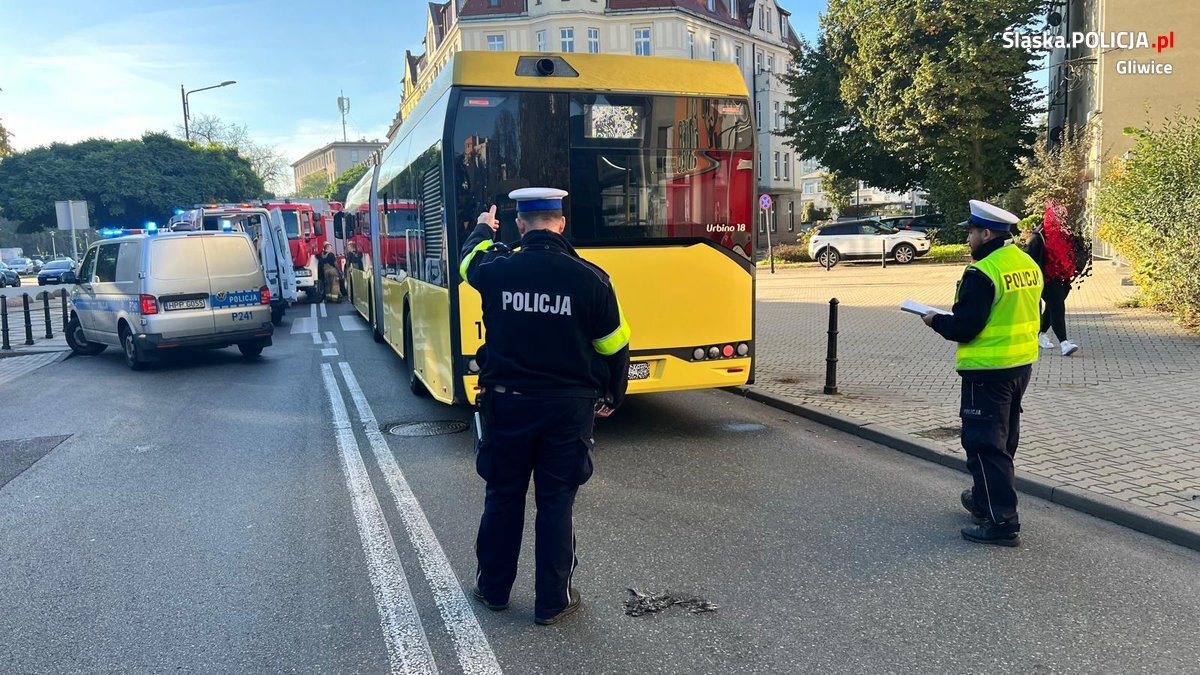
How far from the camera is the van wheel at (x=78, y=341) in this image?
1333 centimetres

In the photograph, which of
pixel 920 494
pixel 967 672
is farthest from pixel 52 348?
pixel 967 672

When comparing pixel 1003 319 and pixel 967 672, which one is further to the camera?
pixel 1003 319

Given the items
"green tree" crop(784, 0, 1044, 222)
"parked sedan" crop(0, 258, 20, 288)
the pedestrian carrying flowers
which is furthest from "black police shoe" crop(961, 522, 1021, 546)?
"parked sedan" crop(0, 258, 20, 288)

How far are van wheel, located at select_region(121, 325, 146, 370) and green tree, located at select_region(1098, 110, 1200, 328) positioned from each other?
47.5 feet

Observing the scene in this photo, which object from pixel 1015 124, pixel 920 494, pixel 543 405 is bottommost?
pixel 920 494

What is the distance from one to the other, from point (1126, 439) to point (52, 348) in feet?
53.2

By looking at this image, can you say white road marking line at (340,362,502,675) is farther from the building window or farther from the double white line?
the building window

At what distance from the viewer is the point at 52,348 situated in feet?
47.4

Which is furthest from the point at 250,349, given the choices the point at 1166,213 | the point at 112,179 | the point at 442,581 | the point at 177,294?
the point at 112,179

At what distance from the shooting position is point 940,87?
30.7 meters

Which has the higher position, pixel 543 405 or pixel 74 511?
pixel 543 405

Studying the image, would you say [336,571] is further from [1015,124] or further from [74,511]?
[1015,124]

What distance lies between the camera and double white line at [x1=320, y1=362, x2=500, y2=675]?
11.3ft

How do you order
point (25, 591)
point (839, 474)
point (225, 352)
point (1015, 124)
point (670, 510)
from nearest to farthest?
point (25, 591) → point (670, 510) → point (839, 474) → point (225, 352) → point (1015, 124)
